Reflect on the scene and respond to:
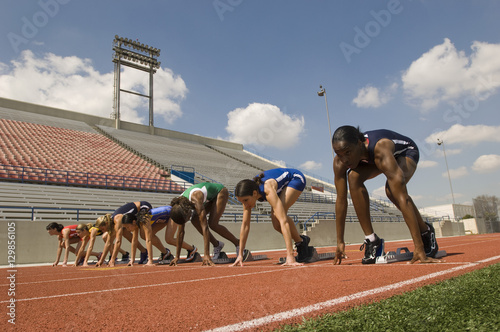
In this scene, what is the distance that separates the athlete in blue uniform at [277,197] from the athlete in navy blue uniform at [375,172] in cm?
87

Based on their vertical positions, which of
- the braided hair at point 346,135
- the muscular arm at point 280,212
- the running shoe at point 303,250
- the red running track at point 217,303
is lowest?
the red running track at point 217,303

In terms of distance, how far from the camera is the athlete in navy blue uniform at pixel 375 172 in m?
3.28

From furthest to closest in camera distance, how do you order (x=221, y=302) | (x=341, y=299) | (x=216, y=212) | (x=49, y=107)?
(x=49, y=107), (x=216, y=212), (x=221, y=302), (x=341, y=299)

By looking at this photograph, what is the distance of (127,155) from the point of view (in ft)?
86.7

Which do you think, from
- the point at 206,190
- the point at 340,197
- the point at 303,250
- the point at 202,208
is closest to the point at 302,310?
the point at 340,197

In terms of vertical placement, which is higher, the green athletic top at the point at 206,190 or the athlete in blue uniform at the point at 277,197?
the green athletic top at the point at 206,190

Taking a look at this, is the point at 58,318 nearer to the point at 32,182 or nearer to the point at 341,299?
the point at 341,299

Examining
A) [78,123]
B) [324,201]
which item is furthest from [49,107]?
[324,201]

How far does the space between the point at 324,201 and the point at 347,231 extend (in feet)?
24.5

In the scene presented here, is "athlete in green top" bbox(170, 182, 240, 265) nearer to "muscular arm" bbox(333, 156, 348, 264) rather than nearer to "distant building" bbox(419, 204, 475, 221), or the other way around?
"muscular arm" bbox(333, 156, 348, 264)

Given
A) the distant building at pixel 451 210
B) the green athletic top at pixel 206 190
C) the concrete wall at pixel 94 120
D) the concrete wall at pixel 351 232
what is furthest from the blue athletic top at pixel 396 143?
the distant building at pixel 451 210

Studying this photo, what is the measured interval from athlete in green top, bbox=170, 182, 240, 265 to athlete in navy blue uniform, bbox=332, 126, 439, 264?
8.25 ft

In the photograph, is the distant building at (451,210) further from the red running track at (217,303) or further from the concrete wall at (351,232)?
the red running track at (217,303)

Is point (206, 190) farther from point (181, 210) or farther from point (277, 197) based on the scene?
point (277, 197)
